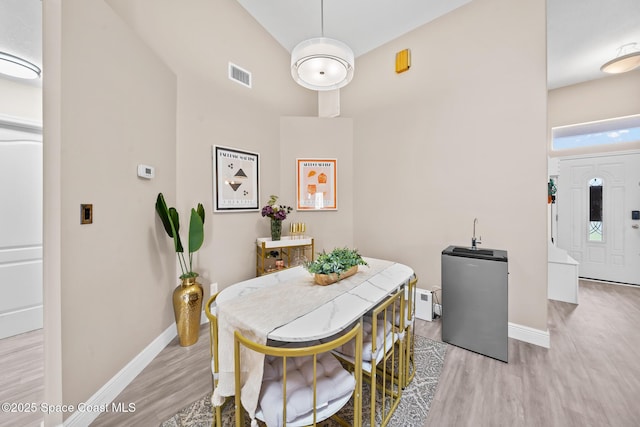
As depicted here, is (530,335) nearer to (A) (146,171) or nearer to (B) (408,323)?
(B) (408,323)

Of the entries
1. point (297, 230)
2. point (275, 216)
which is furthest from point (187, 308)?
point (297, 230)

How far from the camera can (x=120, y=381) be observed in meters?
1.62

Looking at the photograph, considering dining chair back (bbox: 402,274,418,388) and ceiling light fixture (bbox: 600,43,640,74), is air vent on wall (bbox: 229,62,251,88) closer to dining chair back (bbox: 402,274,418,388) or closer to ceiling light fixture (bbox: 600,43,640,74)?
dining chair back (bbox: 402,274,418,388)

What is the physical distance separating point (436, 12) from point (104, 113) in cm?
340

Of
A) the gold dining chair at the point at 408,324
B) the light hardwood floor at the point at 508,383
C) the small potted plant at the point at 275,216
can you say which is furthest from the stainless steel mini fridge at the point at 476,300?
the small potted plant at the point at 275,216

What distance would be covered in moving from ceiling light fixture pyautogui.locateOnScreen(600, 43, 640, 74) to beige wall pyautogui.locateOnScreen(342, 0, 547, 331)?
1.88 m

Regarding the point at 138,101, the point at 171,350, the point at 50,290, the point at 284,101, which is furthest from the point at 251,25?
the point at 171,350

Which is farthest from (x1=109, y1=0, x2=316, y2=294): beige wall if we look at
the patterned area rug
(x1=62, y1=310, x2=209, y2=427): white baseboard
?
the patterned area rug

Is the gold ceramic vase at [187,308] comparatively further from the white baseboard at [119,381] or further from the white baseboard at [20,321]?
the white baseboard at [20,321]

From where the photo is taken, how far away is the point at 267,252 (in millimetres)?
3031

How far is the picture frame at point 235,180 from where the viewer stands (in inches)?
101

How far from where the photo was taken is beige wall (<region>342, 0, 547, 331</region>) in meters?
2.23

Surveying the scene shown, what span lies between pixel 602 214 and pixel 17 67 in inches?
299

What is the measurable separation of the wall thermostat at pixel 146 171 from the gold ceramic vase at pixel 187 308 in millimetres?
912
